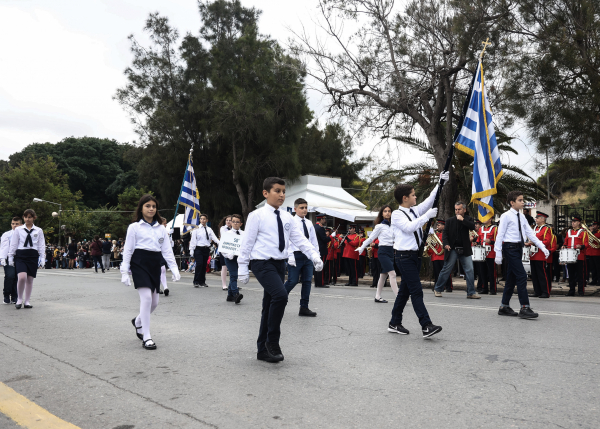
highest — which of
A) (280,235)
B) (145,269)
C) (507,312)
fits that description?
(280,235)

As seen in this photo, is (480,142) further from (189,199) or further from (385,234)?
(189,199)

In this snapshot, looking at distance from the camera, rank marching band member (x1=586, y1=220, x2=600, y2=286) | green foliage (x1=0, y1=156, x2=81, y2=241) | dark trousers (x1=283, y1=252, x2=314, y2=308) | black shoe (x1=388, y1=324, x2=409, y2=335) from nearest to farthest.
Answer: black shoe (x1=388, y1=324, x2=409, y2=335) → dark trousers (x1=283, y1=252, x2=314, y2=308) → marching band member (x1=586, y1=220, x2=600, y2=286) → green foliage (x1=0, y1=156, x2=81, y2=241)

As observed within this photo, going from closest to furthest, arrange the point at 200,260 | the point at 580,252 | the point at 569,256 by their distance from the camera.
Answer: the point at 569,256 → the point at 580,252 → the point at 200,260

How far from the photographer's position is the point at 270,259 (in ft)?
18.4

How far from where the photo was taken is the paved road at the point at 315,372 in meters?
3.85

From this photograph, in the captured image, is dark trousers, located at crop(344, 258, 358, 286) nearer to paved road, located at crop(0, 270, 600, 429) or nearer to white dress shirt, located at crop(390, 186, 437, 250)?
paved road, located at crop(0, 270, 600, 429)

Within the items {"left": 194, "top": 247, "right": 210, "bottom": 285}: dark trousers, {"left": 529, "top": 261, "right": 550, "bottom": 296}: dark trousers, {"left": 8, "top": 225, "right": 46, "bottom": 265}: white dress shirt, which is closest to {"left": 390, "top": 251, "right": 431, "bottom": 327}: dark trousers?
{"left": 529, "top": 261, "right": 550, "bottom": 296}: dark trousers

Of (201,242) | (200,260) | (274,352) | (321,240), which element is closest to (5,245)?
(201,242)

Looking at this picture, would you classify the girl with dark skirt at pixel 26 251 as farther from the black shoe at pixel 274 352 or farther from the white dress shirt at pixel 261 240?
the black shoe at pixel 274 352

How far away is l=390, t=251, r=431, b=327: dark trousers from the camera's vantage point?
6633mm

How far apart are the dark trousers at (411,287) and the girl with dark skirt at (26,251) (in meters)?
6.88

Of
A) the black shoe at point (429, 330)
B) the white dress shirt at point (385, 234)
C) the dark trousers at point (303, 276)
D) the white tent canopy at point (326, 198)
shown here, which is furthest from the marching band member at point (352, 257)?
the black shoe at point (429, 330)

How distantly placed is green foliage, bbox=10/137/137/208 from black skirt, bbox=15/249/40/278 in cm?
6227

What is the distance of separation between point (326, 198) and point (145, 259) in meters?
24.4
